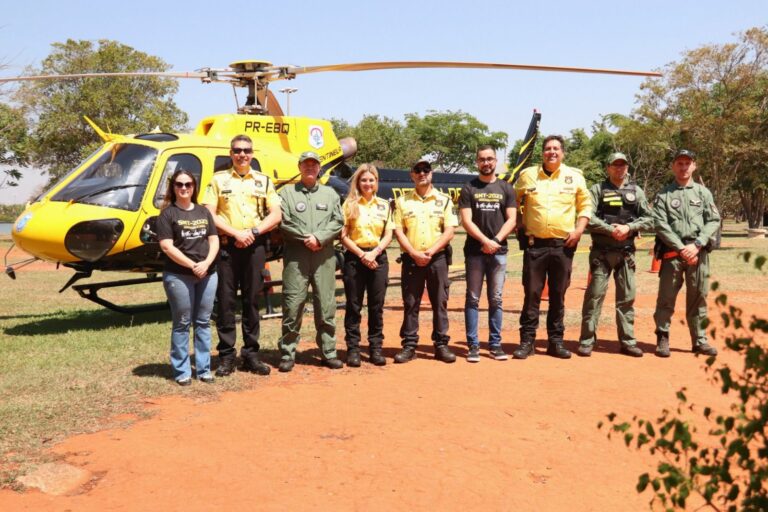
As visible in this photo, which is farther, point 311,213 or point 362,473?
point 311,213

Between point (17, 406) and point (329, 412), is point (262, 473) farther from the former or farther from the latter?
point (17, 406)

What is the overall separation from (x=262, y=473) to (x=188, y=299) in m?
2.26

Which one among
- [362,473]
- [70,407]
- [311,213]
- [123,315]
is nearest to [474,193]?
[311,213]

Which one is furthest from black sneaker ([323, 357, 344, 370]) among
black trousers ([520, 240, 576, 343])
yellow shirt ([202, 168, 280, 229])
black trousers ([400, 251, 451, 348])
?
black trousers ([520, 240, 576, 343])

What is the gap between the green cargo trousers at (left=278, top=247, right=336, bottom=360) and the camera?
643cm

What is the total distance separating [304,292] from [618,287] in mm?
3297

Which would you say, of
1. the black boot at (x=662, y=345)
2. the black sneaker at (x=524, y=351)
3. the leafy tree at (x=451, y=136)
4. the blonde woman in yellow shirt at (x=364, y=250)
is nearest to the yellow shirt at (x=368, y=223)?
the blonde woman in yellow shirt at (x=364, y=250)

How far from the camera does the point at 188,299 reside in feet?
19.3

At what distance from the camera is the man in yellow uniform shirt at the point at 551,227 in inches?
268

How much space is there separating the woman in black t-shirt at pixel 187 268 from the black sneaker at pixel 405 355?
72.1 inches

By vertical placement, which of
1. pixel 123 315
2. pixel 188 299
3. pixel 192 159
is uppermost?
pixel 192 159

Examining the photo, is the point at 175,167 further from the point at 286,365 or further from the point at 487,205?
the point at 487,205

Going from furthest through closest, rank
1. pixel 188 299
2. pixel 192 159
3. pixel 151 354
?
pixel 192 159, pixel 151 354, pixel 188 299

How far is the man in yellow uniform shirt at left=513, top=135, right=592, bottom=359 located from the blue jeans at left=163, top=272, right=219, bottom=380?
10.1 ft
